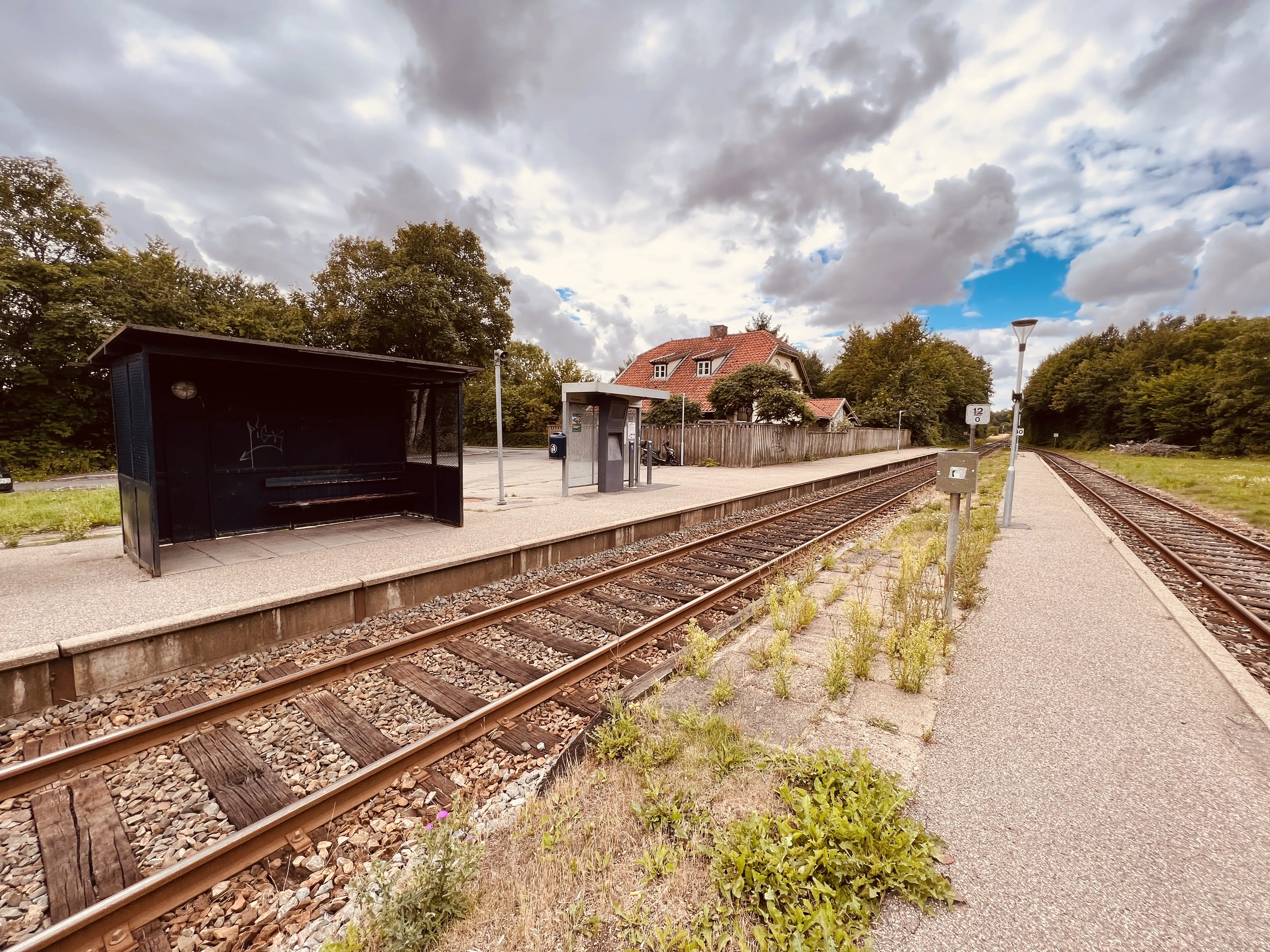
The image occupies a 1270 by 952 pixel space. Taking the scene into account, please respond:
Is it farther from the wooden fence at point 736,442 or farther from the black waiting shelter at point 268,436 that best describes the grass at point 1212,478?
the black waiting shelter at point 268,436

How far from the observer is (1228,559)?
8.09 meters

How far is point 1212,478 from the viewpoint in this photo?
19703 mm

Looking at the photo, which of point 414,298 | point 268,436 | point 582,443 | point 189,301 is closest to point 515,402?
point 414,298

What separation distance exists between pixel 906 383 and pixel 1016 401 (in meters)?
43.0

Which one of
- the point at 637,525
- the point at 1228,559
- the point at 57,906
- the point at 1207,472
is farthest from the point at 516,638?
the point at 1207,472

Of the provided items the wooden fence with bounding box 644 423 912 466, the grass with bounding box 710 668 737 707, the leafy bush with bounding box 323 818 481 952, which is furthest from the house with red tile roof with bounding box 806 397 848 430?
the leafy bush with bounding box 323 818 481 952

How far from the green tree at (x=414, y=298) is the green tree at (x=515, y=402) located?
891cm

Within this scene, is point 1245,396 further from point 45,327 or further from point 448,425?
point 45,327

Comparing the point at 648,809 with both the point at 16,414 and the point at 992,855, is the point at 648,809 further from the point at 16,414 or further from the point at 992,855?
the point at 16,414

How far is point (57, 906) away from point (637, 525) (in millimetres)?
7893

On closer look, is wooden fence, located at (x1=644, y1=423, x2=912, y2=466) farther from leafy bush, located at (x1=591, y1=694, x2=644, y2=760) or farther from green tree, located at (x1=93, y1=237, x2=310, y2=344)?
leafy bush, located at (x1=591, y1=694, x2=644, y2=760)

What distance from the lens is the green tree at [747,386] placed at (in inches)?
992

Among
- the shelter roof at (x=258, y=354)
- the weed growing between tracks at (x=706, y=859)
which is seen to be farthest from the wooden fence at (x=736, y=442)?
the weed growing between tracks at (x=706, y=859)

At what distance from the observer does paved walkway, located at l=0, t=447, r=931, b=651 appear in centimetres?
473
